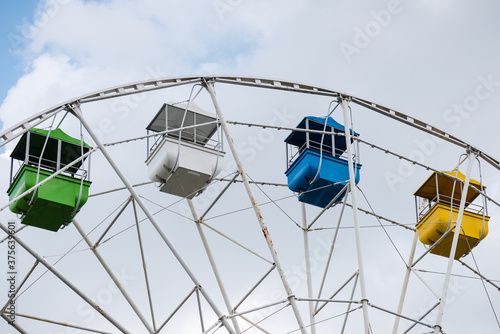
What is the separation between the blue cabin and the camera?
34969 millimetres

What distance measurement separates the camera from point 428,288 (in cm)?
3625

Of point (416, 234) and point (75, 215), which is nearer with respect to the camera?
point (75, 215)

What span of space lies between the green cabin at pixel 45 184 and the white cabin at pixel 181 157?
2.10 meters

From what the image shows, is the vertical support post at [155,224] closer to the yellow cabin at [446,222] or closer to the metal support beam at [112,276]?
the metal support beam at [112,276]

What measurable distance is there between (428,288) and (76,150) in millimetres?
11712

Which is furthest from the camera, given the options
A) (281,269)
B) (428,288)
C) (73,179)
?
(428,288)

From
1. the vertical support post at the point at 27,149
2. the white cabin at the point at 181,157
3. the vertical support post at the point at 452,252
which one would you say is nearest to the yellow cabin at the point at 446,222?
the vertical support post at the point at 452,252

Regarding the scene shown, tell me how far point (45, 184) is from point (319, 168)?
819cm

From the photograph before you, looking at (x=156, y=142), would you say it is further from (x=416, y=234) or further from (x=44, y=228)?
(x=416, y=234)

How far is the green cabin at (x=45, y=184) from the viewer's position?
32.0 metres

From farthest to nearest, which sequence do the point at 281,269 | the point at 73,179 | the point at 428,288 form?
the point at 428,288 < the point at 73,179 < the point at 281,269

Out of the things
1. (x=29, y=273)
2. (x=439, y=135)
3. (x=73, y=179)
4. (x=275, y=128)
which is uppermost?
(x=439, y=135)

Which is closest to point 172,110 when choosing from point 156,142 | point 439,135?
point 156,142

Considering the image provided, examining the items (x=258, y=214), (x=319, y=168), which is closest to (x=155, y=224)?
(x=258, y=214)
